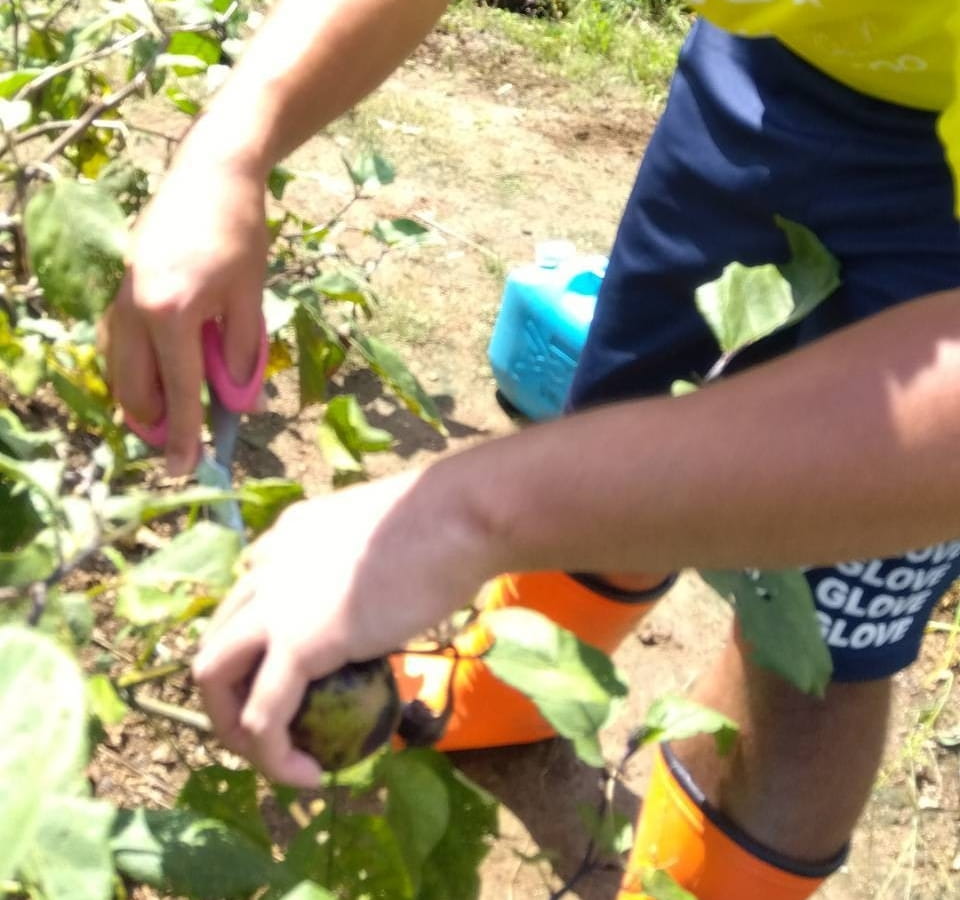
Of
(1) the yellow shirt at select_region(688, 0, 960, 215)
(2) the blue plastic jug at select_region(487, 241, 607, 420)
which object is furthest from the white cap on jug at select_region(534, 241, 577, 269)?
(1) the yellow shirt at select_region(688, 0, 960, 215)

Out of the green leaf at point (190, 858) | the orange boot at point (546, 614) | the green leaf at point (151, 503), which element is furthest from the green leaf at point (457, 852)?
the orange boot at point (546, 614)

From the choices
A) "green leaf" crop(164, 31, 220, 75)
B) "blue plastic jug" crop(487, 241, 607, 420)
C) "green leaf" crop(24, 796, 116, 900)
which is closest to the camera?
"green leaf" crop(24, 796, 116, 900)

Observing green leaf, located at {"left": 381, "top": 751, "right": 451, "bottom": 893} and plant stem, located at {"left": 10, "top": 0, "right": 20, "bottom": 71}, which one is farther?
plant stem, located at {"left": 10, "top": 0, "right": 20, "bottom": 71}

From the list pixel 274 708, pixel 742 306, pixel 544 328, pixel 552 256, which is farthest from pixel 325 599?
pixel 552 256

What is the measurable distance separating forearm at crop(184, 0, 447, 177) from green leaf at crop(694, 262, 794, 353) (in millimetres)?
317

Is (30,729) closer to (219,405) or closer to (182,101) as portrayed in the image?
(219,405)

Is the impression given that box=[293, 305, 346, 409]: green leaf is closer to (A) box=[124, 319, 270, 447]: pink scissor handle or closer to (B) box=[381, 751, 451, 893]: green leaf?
(A) box=[124, 319, 270, 447]: pink scissor handle

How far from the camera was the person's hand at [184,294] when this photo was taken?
72 cm

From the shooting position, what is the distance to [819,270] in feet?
2.83

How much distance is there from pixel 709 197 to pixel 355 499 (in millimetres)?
665

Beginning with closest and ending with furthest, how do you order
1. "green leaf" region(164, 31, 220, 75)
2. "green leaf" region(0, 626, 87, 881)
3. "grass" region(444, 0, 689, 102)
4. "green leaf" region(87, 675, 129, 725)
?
"green leaf" region(0, 626, 87, 881)
"green leaf" region(87, 675, 129, 725)
"green leaf" region(164, 31, 220, 75)
"grass" region(444, 0, 689, 102)

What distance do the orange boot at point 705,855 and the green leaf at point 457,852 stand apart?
40cm

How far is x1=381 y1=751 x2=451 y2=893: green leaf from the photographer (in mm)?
720

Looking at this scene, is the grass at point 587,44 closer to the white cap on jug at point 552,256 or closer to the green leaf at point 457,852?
the white cap on jug at point 552,256
